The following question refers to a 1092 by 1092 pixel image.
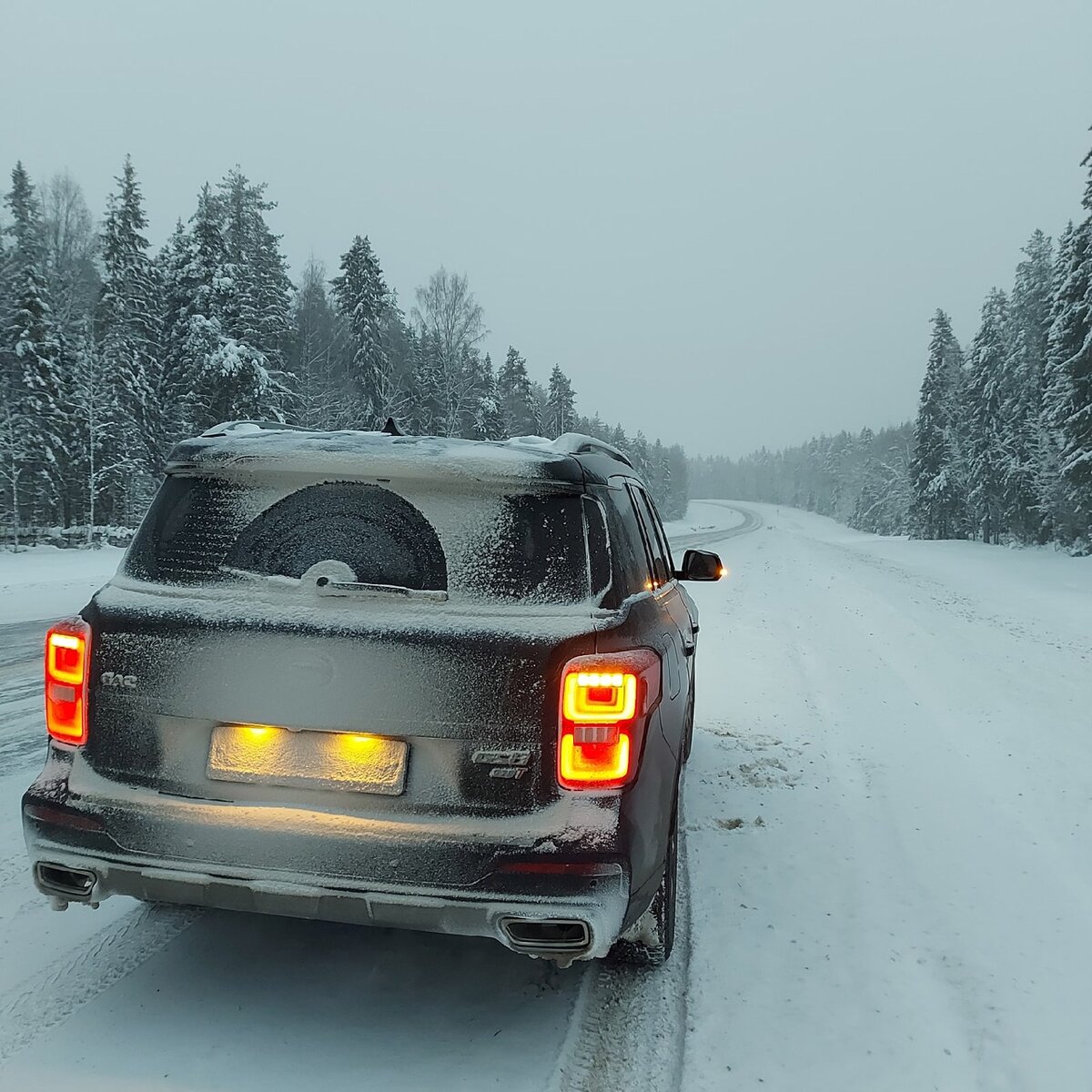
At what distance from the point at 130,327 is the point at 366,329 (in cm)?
1052

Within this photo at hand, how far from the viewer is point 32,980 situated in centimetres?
301

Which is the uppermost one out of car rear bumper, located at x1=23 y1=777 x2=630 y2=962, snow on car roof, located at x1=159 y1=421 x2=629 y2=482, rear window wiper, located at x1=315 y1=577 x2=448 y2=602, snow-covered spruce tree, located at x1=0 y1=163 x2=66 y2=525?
snow-covered spruce tree, located at x1=0 y1=163 x2=66 y2=525

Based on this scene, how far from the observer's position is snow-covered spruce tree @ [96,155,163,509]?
38000 millimetres

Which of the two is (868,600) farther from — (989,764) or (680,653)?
(680,653)

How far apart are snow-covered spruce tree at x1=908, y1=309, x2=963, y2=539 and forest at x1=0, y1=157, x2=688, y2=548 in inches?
1346

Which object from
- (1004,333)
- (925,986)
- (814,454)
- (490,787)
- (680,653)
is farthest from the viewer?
(814,454)

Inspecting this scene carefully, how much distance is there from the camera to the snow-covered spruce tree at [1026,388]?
47.2 meters

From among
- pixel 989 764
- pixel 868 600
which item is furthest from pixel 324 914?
pixel 868 600

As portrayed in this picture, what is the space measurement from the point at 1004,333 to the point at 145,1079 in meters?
64.3

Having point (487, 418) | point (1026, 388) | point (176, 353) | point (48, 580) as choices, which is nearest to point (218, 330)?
point (176, 353)

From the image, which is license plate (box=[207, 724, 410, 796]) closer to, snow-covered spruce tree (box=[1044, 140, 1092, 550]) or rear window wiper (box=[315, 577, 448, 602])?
rear window wiper (box=[315, 577, 448, 602])

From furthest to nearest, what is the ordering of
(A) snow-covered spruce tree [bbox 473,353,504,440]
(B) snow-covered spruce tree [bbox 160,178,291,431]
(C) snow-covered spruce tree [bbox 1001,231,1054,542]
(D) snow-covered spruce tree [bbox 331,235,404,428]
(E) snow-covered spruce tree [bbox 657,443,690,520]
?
(E) snow-covered spruce tree [bbox 657,443,690,520]
(C) snow-covered spruce tree [bbox 1001,231,1054,542]
(A) snow-covered spruce tree [bbox 473,353,504,440]
(D) snow-covered spruce tree [bbox 331,235,404,428]
(B) snow-covered spruce tree [bbox 160,178,291,431]

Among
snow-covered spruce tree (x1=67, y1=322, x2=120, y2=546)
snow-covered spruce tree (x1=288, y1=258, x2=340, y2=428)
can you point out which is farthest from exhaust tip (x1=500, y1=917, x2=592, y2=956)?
snow-covered spruce tree (x1=288, y1=258, x2=340, y2=428)

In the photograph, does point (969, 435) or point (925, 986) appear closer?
point (925, 986)
